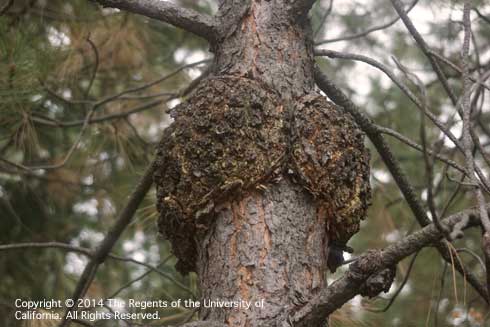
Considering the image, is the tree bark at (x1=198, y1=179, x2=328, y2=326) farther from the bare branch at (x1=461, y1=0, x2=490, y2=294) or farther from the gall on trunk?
the bare branch at (x1=461, y1=0, x2=490, y2=294)

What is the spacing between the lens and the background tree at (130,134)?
8.16 ft

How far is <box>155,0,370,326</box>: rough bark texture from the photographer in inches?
63.2

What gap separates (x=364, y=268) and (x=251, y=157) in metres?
0.42

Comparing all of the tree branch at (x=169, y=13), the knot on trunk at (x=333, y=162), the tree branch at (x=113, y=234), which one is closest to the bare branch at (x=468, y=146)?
the knot on trunk at (x=333, y=162)

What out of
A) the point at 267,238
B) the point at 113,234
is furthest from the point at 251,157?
the point at 113,234

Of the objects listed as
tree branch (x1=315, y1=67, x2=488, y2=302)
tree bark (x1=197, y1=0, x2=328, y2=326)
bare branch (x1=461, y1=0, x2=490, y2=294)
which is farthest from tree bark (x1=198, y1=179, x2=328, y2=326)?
bare branch (x1=461, y1=0, x2=490, y2=294)

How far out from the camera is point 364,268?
1.38 m

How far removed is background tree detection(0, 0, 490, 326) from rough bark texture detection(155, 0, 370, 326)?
213 mm

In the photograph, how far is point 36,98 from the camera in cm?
281

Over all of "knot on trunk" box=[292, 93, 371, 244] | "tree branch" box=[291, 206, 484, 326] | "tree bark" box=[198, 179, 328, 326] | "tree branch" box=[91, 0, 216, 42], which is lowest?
"tree branch" box=[291, 206, 484, 326]

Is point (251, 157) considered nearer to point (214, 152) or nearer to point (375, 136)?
point (214, 152)

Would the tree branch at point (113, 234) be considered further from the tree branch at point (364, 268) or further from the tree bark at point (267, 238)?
the tree branch at point (364, 268)

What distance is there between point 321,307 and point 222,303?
9.5 inches

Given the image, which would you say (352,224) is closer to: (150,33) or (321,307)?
(321,307)
